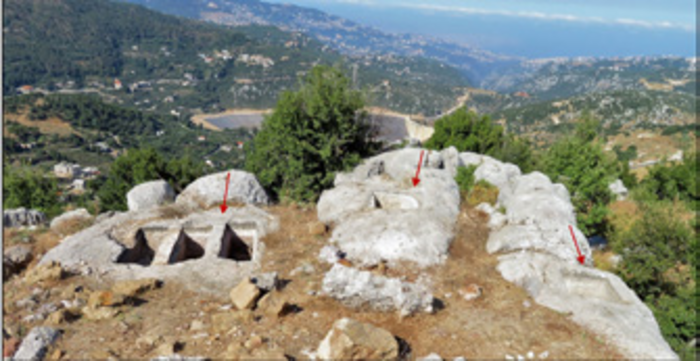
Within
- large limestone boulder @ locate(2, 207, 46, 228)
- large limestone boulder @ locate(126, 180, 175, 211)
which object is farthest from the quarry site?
large limestone boulder @ locate(2, 207, 46, 228)

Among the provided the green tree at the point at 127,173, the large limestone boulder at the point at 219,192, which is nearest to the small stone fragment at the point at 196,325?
the large limestone boulder at the point at 219,192

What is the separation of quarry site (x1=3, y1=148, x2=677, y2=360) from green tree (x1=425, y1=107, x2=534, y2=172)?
12.1 meters

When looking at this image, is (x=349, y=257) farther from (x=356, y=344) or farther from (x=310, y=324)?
(x=356, y=344)

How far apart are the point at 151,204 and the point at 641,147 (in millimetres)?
110833

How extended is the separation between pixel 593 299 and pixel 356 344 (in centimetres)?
931

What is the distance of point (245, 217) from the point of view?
20.1 metres

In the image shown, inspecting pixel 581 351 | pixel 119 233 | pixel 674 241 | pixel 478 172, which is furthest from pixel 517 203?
pixel 119 233

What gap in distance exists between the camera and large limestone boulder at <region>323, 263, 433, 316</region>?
39.8 ft

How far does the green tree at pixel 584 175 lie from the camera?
25.2m

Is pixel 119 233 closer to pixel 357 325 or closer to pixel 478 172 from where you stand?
pixel 357 325

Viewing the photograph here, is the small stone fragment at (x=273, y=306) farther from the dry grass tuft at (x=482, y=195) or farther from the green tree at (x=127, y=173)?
the green tree at (x=127, y=173)

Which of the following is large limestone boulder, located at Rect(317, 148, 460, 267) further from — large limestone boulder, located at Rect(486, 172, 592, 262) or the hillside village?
large limestone boulder, located at Rect(486, 172, 592, 262)

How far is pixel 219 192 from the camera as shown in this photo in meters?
22.6

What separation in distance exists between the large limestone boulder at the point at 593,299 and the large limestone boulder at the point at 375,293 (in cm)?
455
